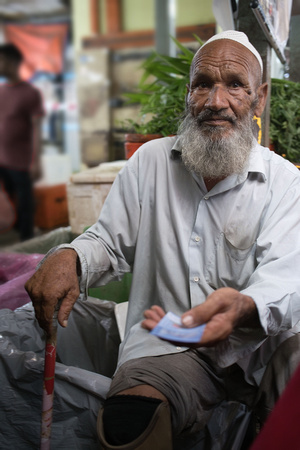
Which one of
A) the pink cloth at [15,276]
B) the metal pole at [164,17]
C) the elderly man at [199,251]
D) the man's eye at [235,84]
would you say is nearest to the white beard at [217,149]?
the elderly man at [199,251]

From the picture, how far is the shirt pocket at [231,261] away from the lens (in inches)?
52.7

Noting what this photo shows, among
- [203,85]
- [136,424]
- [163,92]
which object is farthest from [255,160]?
[163,92]

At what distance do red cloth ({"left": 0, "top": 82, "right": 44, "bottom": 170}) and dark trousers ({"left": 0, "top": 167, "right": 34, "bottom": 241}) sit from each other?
0.03 m

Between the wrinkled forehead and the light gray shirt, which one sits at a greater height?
the wrinkled forehead

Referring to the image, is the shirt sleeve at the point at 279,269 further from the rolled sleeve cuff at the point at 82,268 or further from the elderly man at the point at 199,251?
the rolled sleeve cuff at the point at 82,268

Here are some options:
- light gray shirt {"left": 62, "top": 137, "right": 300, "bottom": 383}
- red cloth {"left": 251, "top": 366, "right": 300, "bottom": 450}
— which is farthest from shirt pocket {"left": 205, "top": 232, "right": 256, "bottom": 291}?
red cloth {"left": 251, "top": 366, "right": 300, "bottom": 450}

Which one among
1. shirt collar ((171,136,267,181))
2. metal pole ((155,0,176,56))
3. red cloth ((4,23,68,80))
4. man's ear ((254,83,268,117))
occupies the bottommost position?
shirt collar ((171,136,267,181))

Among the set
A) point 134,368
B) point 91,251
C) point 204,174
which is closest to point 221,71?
point 204,174

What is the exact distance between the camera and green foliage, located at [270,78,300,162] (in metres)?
2.29

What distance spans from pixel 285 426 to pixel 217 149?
2.85 ft

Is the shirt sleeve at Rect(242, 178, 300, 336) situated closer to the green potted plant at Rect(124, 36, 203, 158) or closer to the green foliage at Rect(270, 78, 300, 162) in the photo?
the green potted plant at Rect(124, 36, 203, 158)

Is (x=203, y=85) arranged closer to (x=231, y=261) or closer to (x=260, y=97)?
(x=260, y=97)

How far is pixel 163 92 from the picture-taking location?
2.26m

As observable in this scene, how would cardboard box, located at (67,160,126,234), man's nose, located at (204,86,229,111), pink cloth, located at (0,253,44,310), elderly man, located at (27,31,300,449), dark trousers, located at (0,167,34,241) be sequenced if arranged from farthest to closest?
cardboard box, located at (67,160,126,234)
pink cloth, located at (0,253,44,310)
man's nose, located at (204,86,229,111)
elderly man, located at (27,31,300,449)
dark trousers, located at (0,167,34,241)
